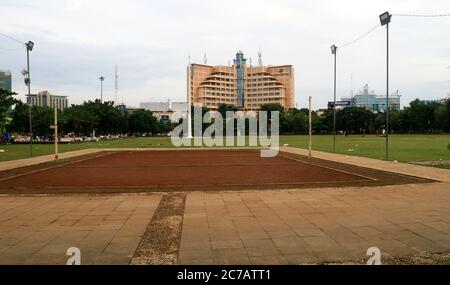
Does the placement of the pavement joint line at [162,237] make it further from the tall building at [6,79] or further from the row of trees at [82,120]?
the tall building at [6,79]

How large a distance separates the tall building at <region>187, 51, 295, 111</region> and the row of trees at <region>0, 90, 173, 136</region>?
96.0ft

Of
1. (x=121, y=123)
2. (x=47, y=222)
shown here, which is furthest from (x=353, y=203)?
(x=121, y=123)

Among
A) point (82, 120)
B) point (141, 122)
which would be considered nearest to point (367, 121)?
point (141, 122)

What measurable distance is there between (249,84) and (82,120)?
285 feet

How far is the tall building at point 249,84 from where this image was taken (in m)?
151

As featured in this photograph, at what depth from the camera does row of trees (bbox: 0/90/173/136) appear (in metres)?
64.6

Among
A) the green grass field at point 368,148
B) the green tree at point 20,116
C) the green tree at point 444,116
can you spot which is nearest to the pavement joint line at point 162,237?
the green grass field at point 368,148

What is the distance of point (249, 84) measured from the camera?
15575 centimetres

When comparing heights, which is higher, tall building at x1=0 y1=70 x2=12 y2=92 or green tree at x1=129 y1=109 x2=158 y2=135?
tall building at x1=0 y1=70 x2=12 y2=92

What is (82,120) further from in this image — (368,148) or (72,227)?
(72,227)

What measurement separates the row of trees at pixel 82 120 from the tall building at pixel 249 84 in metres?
29.3

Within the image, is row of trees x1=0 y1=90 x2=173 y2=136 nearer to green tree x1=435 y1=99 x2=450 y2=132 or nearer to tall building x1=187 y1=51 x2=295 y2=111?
tall building x1=187 y1=51 x2=295 y2=111

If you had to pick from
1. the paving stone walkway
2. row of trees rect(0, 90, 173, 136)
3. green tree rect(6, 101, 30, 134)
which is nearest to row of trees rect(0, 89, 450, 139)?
row of trees rect(0, 90, 173, 136)
